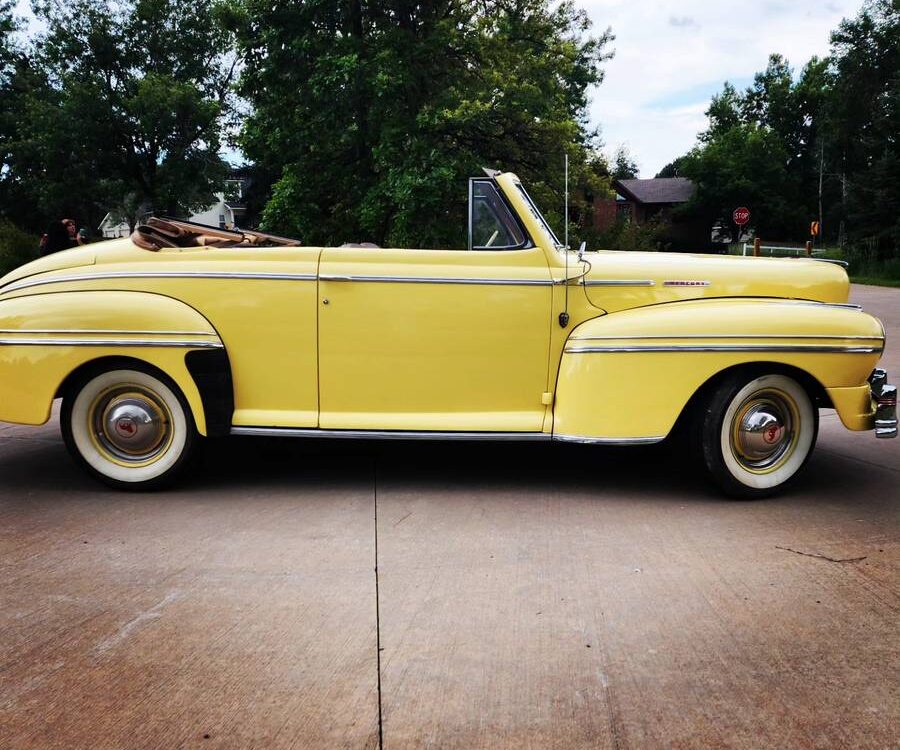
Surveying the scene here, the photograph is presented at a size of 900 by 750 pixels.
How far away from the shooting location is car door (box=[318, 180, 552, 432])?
4359 millimetres

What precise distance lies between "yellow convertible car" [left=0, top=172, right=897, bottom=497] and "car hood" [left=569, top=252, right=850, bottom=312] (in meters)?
0.02

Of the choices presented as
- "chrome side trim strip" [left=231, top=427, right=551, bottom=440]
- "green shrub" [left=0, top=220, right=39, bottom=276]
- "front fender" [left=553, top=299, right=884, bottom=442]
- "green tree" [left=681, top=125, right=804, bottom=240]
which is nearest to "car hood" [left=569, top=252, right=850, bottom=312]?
"front fender" [left=553, top=299, right=884, bottom=442]

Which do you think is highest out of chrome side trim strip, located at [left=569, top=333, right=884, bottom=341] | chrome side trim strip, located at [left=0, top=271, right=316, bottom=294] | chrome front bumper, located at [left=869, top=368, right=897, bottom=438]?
chrome side trim strip, located at [left=0, top=271, right=316, bottom=294]

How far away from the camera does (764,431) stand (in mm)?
4344

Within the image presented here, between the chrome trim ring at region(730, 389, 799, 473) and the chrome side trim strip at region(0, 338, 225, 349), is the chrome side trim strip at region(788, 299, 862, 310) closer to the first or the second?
the chrome trim ring at region(730, 389, 799, 473)

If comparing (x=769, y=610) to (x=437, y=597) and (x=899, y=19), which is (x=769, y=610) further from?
(x=899, y=19)

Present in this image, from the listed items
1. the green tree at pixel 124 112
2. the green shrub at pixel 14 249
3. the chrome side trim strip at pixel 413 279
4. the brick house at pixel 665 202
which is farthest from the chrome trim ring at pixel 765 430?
the brick house at pixel 665 202

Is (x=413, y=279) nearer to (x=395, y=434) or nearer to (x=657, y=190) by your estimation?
(x=395, y=434)

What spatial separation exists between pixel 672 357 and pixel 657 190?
83.8 meters

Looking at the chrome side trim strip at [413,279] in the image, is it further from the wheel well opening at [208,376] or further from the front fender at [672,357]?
the wheel well opening at [208,376]

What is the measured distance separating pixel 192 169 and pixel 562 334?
38403mm

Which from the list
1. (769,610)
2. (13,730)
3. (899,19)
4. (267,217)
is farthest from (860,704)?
(899,19)

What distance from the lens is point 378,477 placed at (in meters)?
4.86

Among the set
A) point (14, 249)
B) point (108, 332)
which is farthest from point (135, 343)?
point (14, 249)
